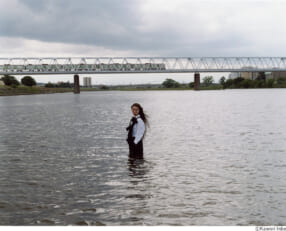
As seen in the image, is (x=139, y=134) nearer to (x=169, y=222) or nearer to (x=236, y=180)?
(x=236, y=180)

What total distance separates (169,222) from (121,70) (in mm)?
183500

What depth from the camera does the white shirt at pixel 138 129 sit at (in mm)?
13234

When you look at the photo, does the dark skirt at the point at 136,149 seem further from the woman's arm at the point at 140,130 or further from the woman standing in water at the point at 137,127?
the woman's arm at the point at 140,130

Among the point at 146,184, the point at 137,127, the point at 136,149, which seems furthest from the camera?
the point at 136,149

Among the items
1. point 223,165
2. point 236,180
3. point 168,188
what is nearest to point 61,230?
point 168,188

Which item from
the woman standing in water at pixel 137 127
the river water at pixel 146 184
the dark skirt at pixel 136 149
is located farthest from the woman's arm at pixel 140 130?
the river water at pixel 146 184

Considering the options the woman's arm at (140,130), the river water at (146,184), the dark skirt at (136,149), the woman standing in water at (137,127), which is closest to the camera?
the river water at (146,184)

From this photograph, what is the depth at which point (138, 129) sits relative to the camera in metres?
13.4

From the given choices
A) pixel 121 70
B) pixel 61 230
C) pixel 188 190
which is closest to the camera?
pixel 61 230

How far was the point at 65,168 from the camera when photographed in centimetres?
1398

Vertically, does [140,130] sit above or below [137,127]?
below

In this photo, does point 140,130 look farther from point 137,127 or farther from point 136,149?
point 136,149

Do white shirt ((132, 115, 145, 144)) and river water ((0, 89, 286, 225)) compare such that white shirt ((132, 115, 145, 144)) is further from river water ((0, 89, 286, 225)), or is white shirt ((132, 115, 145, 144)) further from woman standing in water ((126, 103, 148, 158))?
river water ((0, 89, 286, 225))

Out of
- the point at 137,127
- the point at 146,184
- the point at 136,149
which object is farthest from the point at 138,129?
the point at 146,184
